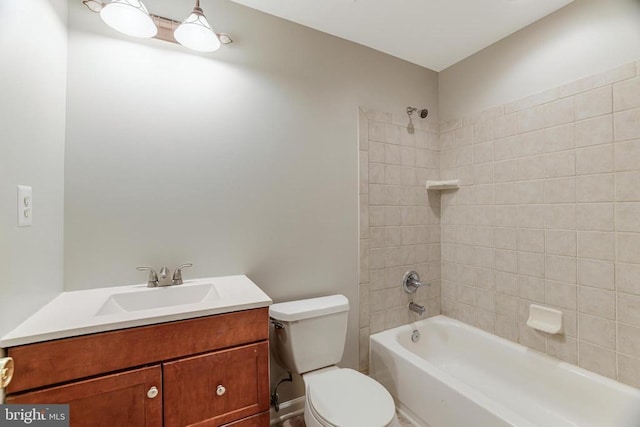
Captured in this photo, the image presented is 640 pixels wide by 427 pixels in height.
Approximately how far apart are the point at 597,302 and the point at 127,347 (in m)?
2.28

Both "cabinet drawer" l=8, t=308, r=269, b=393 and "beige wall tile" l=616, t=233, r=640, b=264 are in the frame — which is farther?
"beige wall tile" l=616, t=233, r=640, b=264

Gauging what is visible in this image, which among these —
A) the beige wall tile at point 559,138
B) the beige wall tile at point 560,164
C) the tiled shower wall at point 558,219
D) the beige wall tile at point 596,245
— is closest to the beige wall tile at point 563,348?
the tiled shower wall at point 558,219

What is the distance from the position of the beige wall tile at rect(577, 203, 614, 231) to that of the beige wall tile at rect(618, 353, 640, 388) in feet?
2.22

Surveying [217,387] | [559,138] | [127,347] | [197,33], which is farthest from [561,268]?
[197,33]

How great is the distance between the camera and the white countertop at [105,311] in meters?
0.87

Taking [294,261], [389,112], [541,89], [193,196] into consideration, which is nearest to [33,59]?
[193,196]

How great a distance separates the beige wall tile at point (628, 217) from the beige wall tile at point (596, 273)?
21cm

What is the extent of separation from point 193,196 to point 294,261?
2.34 feet

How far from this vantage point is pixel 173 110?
1.47 metres

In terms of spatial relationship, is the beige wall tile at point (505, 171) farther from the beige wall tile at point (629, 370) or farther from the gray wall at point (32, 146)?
the gray wall at point (32, 146)

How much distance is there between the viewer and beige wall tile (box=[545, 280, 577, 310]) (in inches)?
64.2

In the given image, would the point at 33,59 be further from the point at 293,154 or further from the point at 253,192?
the point at 293,154

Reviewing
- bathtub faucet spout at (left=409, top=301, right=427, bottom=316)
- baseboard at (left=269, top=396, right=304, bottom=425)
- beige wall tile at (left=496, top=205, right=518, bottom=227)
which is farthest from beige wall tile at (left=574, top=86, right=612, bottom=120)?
baseboard at (left=269, top=396, right=304, bottom=425)

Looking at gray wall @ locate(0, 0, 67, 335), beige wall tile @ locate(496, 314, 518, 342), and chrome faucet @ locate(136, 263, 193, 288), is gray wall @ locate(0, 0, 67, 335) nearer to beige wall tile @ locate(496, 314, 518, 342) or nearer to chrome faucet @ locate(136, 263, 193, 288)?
chrome faucet @ locate(136, 263, 193, 288)
